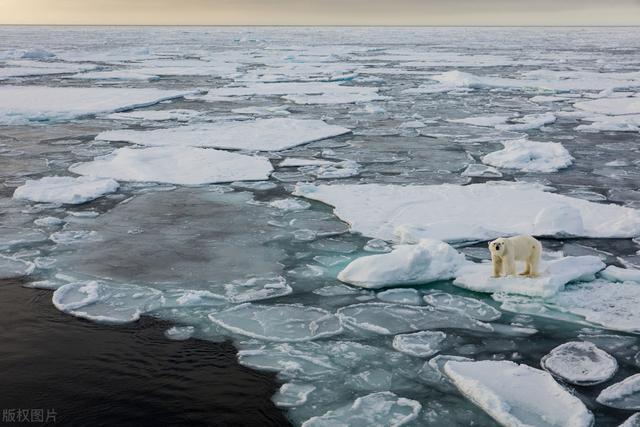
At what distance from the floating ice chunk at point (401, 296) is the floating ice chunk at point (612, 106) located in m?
13.2

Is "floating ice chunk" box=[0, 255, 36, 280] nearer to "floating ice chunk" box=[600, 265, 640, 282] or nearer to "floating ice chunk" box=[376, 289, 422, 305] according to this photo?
"floating ice chunk" box=[376, 289, 422, 305]

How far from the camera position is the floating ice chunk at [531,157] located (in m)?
10.2

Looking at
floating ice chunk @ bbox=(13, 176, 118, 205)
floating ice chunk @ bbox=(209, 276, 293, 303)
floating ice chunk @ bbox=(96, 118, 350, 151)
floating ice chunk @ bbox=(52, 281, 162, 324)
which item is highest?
floating ice chunk @ bbox=(96, 118, 350, 151)

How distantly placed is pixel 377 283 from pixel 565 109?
46.8ft

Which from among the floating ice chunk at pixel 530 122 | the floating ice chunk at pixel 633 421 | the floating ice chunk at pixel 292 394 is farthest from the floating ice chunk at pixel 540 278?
the floating ice chunk at pixel 530 122

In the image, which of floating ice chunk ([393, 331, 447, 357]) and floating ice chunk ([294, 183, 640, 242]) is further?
floating ice chunk ([294, 183, 640, 242])

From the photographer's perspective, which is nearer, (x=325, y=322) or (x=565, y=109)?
(x=325, y=322)

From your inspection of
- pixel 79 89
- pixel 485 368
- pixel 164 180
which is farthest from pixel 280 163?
pixel 79 89

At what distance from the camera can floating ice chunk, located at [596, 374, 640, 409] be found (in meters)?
3.84

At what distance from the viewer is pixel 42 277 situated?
570 centimetres

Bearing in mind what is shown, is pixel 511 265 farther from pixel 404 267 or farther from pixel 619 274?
pixel 619 274

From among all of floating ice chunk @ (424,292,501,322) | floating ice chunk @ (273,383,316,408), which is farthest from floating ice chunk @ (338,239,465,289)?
floating ice chunk @ (273,383,316,408)

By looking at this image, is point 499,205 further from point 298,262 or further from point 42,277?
point 42,277

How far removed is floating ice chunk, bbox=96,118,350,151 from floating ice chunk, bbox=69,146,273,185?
1047 millimetres
